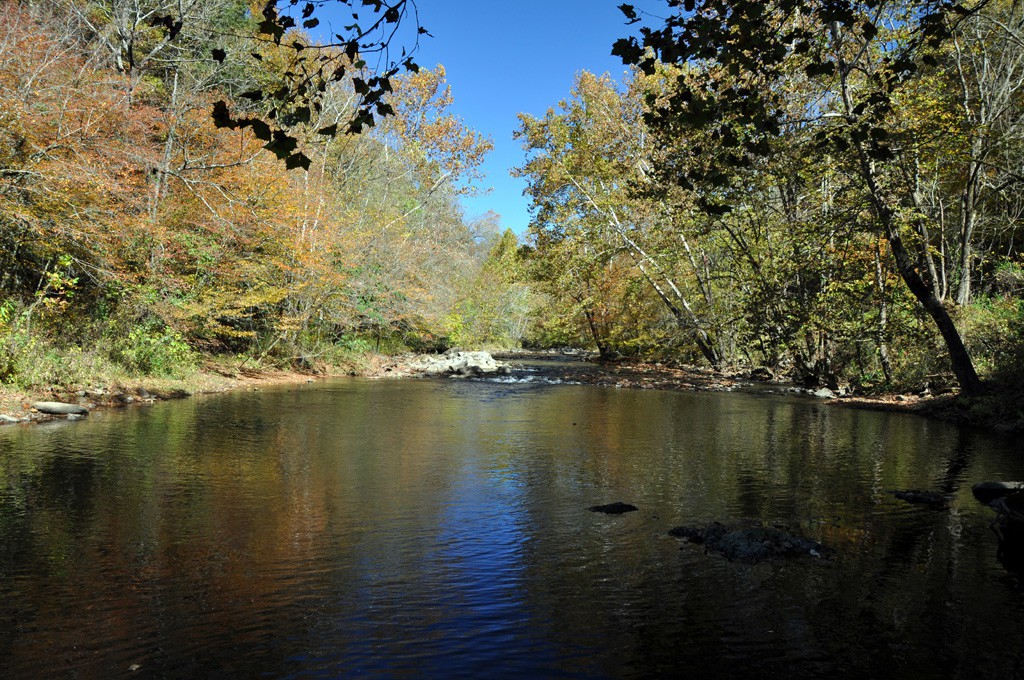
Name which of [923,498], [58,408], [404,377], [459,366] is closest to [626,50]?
[923,498]

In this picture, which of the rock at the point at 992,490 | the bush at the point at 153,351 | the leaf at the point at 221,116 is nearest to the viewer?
the leaf at the point at 221,116

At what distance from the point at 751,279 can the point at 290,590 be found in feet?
65.1

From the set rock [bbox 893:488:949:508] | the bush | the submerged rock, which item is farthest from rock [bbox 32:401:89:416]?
rock [bbox 893:488:949:508]

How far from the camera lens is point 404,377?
26.8 meters

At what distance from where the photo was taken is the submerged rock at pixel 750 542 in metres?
5.86

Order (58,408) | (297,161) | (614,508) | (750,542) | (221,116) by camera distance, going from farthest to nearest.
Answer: (58,408) → (614,508) → (750,542) → (297,161) → (221,116)

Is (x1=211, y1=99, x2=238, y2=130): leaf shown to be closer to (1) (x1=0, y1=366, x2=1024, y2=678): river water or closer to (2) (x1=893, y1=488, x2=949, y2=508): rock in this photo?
(1) (x1=0, y1=366, x2=1024, y2=678): river water

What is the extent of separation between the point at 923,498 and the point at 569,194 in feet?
82.2

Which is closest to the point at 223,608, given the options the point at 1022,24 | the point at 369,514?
the point at 369,514

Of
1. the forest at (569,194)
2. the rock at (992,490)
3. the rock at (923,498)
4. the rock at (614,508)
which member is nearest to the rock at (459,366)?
the forest at (569,194)

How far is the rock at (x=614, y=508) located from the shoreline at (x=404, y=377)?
10.4 m

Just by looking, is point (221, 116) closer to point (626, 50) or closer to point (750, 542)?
point (626, 50)

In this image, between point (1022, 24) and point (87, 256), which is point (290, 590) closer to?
point (87, 256)

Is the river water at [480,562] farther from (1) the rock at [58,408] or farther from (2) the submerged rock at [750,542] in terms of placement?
(1) the rock at [58,408]
